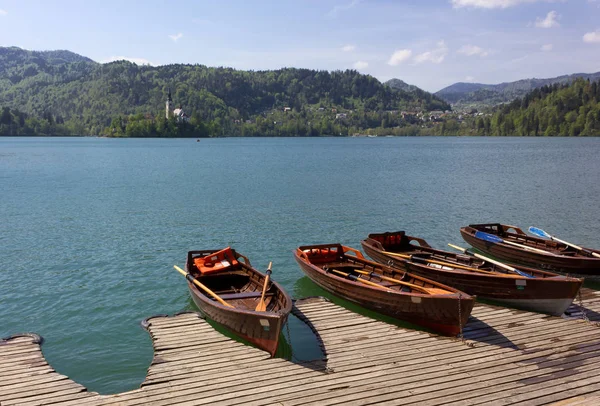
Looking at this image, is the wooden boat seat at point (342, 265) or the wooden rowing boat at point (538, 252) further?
the wooden rowing boat at point (538, 252)

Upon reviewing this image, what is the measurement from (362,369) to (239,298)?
17.8 feet

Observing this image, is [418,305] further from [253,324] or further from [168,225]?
[168,225]

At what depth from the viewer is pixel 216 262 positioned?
1912 centimetres

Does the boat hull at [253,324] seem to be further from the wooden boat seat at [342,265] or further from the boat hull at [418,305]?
the wooden boat seat at [342,265]

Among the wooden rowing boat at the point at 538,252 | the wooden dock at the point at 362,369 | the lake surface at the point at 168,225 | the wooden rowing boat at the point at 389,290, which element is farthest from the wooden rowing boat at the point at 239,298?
the wooden rowing boat at the point at 538,252

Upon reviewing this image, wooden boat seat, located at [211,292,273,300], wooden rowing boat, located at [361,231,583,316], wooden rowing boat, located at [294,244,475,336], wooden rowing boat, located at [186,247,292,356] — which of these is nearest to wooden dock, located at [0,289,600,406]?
wooden rowing boat, located at [186,247,292,356]

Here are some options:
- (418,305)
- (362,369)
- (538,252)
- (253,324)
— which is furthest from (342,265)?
(538,252)

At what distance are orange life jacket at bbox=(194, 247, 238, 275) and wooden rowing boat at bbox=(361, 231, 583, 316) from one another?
6474 mm

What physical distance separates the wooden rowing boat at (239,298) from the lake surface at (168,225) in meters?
1.70

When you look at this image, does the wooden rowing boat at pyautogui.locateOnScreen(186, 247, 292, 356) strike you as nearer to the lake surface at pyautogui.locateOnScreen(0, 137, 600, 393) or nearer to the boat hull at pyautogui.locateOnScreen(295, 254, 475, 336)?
the lake surface at pyautogui.locateOnScreen(0, 137, 600, 393)

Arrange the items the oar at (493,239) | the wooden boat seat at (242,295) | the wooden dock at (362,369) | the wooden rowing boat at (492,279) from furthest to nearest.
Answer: the oar at (493,239)
the wooden boat seat at (242,295)
the wooden rowing boat at (492,279)
the wooden dock at (362,369)

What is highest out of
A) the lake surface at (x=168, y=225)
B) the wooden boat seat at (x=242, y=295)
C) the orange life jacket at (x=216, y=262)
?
the orange life jacket at (x=216, y=262)

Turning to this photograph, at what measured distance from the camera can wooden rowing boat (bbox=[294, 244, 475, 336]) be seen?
1350cm

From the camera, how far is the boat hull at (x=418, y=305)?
13.4m
